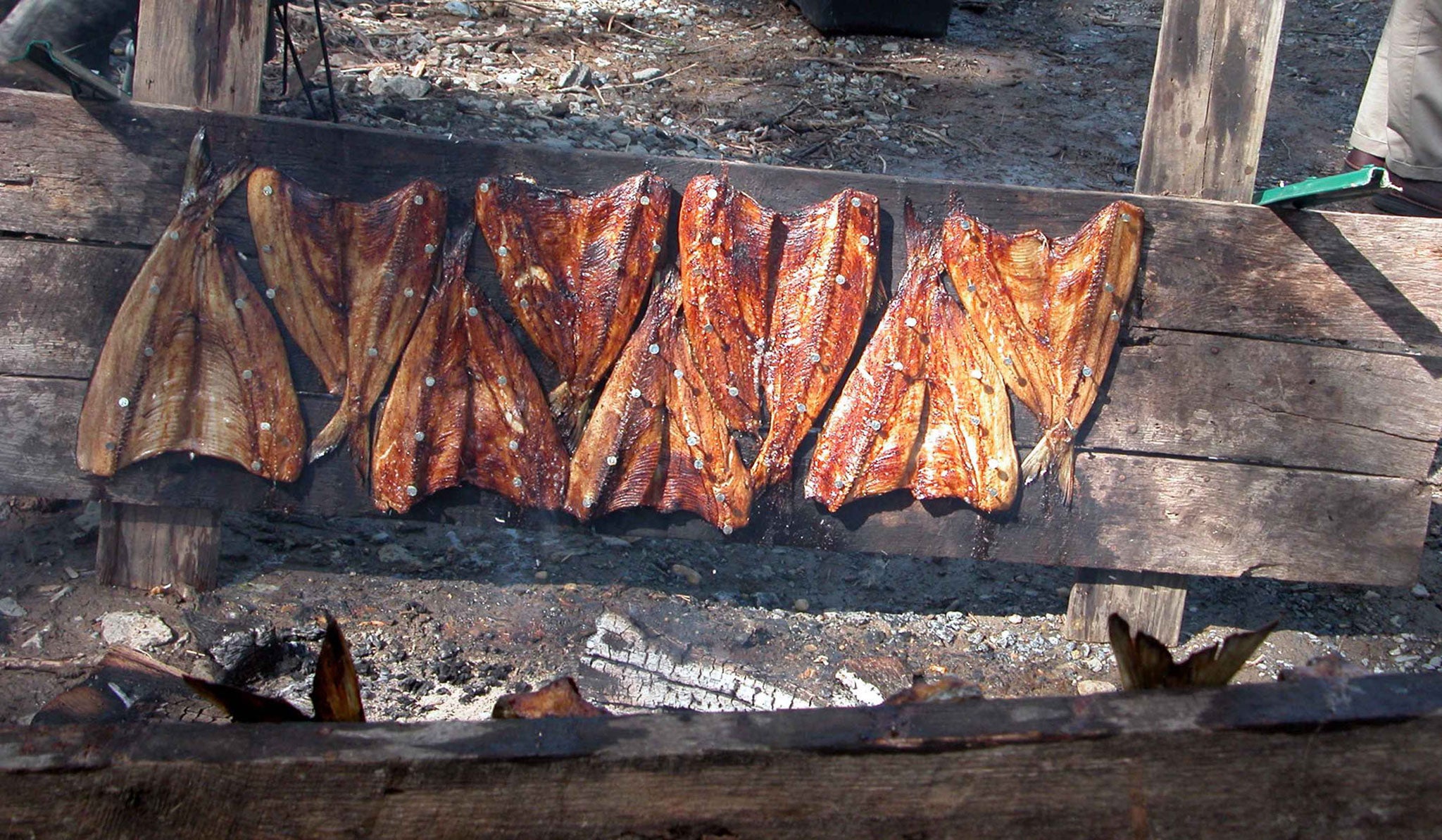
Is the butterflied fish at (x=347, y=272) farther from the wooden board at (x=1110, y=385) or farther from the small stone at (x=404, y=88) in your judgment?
the small stone at (x=404, y=88)

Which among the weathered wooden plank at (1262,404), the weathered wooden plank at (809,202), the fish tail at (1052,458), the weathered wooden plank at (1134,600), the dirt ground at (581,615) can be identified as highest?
the weathered wooden plank at (809,202)

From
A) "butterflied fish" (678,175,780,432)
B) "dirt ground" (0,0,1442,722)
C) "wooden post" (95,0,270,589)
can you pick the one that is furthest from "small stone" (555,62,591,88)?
"butterflied fish" (678,175,780,432)

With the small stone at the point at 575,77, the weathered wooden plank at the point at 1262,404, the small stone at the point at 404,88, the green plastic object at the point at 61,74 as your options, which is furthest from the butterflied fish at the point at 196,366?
the small stone at the point at 575,77

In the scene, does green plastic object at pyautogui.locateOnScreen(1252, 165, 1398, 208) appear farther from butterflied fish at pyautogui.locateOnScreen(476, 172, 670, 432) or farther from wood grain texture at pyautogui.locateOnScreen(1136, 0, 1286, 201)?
butterflied fish at pyautogui.locateOnScreen(476, 172, 670, 432)

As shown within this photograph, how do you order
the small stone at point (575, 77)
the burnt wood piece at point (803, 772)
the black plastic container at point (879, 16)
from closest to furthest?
the burnt wood piece at point (803, 772) → the small stone at point (575, 77) → the black plastic container at point (879, 16)

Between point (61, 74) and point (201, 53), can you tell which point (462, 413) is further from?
point (61, 74)

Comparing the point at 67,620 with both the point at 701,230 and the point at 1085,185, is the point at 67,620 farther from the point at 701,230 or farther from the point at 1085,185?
the point at 1085,185

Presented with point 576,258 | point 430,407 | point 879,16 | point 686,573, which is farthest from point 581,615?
point 879,16
